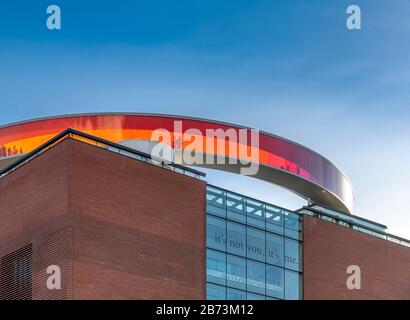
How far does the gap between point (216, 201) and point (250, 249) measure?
2.53m

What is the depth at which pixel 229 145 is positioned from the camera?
42.5 metres

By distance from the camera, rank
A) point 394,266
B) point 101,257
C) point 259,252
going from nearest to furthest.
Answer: point 101,257, point 259,252, point 394,266

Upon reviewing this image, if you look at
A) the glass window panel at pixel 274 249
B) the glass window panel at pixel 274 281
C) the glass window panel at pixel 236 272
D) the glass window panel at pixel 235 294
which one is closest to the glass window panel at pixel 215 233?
the glass window panel at pixel 236 272

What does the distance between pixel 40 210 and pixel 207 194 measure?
7.06m

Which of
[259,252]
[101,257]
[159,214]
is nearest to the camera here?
[101,257]

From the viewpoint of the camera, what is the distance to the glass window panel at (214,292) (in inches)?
1550

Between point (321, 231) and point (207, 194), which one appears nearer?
point (207, 194)

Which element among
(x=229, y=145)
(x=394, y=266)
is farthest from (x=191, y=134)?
(x=394, y=266)

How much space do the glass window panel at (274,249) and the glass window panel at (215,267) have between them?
104 inches

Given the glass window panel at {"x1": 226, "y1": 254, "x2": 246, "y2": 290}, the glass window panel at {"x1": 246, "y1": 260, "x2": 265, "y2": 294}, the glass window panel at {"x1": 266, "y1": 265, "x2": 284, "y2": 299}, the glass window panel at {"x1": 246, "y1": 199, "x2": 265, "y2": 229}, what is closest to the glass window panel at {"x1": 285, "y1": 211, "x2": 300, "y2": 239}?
the glass window panel at {"x1": 246, "y1": 199, "x2": 265, "y2": 229}

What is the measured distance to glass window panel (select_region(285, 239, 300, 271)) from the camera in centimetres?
4312

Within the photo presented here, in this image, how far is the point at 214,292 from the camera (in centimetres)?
3956

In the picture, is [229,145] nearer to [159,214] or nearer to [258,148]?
[258,148]

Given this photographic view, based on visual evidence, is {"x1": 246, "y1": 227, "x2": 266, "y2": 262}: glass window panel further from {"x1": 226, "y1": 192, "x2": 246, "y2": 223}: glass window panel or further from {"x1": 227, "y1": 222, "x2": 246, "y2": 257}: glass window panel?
{"x1": 226, "y1": 192, "x2": 246, "y2": 223}: glass window panel
